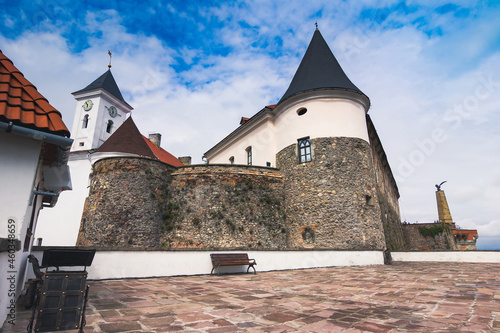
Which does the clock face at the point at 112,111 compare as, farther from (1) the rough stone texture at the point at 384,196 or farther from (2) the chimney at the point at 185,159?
(1) the rough stone texture at the point at 384,196

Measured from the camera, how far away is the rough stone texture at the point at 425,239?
24.2 meters

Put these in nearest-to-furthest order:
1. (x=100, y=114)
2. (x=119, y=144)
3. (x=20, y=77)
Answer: (x=20, y=77) → (x=119, y=144) → (x=100, y=114)

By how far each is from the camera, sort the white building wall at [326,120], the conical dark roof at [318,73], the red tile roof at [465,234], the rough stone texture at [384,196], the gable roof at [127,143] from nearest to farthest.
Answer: the white building wall at [326,120] → the conical dark roof at [318,73] → the rough stone texture at [384,196] → the gable roof at [127,143] → the red tile roof at [465,234]

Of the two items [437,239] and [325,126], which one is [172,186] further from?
[437,239]

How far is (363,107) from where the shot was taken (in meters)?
15.9

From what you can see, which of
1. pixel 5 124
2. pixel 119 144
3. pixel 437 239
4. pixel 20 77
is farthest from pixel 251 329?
pixel 437 239

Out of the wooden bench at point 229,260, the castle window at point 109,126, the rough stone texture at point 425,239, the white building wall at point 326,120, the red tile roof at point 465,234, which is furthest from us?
the red tile roof at point 465,234

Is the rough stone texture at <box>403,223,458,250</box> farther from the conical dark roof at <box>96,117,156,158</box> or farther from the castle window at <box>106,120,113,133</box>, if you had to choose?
the castle window at <box>106,120,113,133</box>

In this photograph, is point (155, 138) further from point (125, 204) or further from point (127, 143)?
point (125, 204)

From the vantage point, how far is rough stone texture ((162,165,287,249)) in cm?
1304

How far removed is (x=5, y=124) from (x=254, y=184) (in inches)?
482

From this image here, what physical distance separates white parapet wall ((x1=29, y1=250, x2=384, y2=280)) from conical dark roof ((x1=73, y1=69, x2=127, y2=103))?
29.3 m

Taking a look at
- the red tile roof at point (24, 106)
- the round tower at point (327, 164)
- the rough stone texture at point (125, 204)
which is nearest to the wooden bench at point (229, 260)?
the red tile roof at point (24, 106)

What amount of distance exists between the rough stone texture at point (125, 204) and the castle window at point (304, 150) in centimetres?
732
